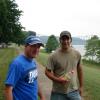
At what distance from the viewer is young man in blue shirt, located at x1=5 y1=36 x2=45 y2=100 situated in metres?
4.77

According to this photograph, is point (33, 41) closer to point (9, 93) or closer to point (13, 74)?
point (13, 74)

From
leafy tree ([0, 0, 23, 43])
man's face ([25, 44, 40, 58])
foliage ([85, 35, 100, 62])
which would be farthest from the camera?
foliage ([85, 35, 100, 62])

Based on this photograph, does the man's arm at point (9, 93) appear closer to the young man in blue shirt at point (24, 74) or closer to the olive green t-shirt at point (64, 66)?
the young man in blue shirt at point (24, 74)

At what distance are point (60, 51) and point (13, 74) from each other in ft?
5.79

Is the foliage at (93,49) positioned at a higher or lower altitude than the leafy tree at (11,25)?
lower

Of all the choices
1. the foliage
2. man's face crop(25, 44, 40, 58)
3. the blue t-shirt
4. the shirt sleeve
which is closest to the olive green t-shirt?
the blue t-shirt

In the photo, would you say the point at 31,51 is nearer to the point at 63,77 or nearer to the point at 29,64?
the point at 29,64

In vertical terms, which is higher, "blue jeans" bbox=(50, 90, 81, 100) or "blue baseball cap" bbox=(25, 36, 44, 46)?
"blue baseball cap" bbox=(25, 36, 44, 46)

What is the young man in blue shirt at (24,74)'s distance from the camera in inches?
188

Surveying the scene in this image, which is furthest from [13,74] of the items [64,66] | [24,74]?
[64,66]

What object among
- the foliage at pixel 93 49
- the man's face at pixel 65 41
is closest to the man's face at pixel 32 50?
the man's face at pixel 65 41

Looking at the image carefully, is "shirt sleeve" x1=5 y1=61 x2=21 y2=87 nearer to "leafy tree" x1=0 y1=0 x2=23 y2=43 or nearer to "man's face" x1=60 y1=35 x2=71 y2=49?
"man's face" x1=60 y1=35 x2=71 y2=49

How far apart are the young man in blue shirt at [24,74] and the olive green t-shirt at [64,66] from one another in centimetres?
128

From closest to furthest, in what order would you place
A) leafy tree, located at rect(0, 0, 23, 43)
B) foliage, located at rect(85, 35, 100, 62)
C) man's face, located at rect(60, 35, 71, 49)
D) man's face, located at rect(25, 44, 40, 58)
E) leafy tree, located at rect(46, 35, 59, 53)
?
man's face, located at rect(25, 44, 40, 58)
man's face, located at rect(60, 35, 71, 49)
leafy tree, located at rect(0, 0, 23, 43)
foliage, located at rect(85, 35, 100, 62)
leafy tree, located at rect(46, 35, 59, 53)
